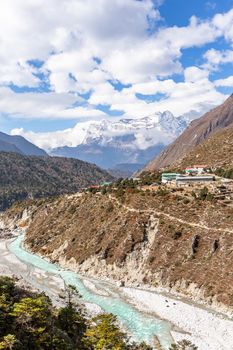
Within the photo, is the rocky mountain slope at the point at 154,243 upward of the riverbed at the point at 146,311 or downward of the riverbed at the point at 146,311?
upward

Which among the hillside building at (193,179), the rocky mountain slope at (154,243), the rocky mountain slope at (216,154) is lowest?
the rocky mountain slope at (154,243)

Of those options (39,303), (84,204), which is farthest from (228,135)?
(39,303)

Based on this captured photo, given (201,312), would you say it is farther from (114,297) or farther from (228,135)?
(228,135)

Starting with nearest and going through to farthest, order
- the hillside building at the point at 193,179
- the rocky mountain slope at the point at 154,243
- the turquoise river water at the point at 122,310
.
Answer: the turquoise river water at the point at 122,310 < the rocky mountain slope at the point at 154,243 < the hillside building at the point at 193,179

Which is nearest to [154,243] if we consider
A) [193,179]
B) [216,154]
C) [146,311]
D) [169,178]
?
[146,311]

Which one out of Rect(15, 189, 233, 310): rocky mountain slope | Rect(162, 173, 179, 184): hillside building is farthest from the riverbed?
Rect(162, 173, 179, 184): hillside building

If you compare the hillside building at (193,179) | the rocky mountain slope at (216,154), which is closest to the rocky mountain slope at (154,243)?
the hillside building at (193,179)

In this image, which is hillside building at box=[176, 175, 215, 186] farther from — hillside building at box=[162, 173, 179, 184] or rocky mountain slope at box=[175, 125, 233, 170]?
rocky mountain slope at box=[175, 125, 233, 170]

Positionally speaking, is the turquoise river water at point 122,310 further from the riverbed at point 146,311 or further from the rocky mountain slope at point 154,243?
the rocky mountain slope at point 154,243
